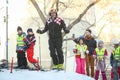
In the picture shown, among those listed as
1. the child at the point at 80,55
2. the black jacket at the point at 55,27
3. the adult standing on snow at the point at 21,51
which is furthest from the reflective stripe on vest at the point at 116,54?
the black jacket at the point at 55,27

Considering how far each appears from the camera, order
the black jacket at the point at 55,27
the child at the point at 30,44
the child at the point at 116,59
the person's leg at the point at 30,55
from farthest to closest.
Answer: the child at the point at 116,59, the person's leg at the point at 30,55, the child at the point at 30,44, the black jacket at the point at 55,27

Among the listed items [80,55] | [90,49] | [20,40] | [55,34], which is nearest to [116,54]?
[90,49]

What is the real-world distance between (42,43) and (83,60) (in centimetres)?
2752

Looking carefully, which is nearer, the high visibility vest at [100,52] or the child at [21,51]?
the child at [21,51]

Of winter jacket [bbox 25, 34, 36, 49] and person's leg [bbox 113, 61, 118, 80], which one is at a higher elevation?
winter jacket [bbox 25, 34, 36, 49]

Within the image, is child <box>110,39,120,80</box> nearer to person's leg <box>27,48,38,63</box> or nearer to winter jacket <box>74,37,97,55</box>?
winter jacket <box>74,37,97,55</box>

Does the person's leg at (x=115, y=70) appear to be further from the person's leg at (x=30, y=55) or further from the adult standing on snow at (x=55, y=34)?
the adult standing on snow at (x=55, y=34)

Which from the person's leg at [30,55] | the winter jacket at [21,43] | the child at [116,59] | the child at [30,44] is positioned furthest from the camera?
the child at [116,59]

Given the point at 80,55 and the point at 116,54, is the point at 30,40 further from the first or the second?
the point at 116,54

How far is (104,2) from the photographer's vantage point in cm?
3481

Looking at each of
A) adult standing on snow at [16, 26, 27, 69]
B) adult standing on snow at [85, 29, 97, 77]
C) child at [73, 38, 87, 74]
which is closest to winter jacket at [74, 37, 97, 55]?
adult standing on snow at [85, 29, 97, 77]

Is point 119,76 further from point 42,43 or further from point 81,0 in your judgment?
point 42,43

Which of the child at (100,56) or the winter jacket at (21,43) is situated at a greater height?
the winter jacket at (21,43)

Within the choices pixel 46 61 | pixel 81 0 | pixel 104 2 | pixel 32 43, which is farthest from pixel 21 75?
pixel 46 61
